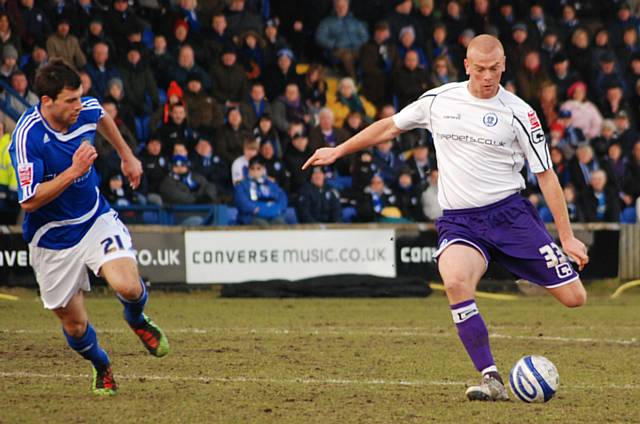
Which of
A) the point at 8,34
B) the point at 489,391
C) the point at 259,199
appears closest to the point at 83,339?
the point at 489,391

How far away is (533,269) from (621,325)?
528 centimetres

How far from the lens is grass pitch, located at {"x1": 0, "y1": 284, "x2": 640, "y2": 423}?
778 cm

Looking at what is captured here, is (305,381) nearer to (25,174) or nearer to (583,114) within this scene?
(25,174)

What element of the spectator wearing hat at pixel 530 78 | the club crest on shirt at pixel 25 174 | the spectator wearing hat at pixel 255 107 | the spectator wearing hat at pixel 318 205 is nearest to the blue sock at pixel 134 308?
the club crest on shirt at pixel 25 174

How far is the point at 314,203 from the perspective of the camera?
1734 cm

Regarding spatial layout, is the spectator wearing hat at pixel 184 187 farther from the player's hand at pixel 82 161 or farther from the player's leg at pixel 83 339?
the player's hand at pixel 82 161

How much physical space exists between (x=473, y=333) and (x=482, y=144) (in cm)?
120

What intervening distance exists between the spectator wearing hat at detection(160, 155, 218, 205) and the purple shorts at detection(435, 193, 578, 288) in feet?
31.4

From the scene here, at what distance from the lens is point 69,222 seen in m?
8.35

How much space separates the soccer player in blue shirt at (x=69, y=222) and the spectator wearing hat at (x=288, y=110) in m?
10.4

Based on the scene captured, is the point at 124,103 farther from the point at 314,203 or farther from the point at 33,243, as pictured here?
the point at 33,243

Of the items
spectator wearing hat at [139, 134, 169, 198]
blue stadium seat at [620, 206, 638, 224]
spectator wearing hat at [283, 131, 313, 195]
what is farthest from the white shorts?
blue stadium seat at [620, 206, 638, 224]

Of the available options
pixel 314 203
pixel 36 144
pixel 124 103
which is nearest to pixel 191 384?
pixel 36 144

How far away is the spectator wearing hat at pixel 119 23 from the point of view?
62.2 ft
